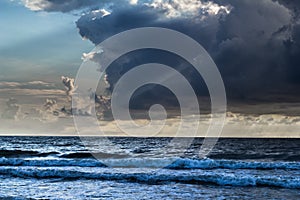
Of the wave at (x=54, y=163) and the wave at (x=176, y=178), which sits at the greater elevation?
the wave at (x=176, y=178)

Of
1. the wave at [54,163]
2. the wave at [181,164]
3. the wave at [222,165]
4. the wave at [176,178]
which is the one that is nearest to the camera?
the wave at [176,178]

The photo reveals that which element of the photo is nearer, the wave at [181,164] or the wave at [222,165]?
the wave at [222,165]

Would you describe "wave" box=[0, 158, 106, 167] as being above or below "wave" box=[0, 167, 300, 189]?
below

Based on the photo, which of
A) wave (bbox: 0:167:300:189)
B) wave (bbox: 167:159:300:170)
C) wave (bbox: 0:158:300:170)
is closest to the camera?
wave (bbox: 0:167:300:189)

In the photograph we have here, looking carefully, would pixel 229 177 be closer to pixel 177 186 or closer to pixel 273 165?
pixel 177 186

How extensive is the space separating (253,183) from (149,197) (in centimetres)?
753

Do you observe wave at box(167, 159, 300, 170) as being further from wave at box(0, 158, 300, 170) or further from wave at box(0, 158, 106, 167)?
wave at box(0, 158, 106, 167)

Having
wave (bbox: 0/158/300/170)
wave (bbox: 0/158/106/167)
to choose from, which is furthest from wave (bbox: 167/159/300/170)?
wave (bbox: 0/158/106/167)

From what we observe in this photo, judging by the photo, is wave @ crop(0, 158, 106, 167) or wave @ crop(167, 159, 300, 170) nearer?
wave @ crop(167, 159, 300, 170)

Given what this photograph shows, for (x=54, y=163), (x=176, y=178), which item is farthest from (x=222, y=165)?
(x=54, y=163)

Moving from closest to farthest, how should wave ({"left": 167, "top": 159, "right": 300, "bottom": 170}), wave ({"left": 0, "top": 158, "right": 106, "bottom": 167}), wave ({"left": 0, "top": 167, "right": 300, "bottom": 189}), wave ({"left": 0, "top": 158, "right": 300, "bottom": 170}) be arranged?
wave ({"left": 0, "top": 167, "right": 300, "bottom": 189}) → wave ({"left": 167, "top": 159, "right": 300, "bottom": 170}) → wave ({"left": 0, "top": 158, "right": 300, "bottom": 170}) → wave ({"left": 0, "top": 158, "right": 106, "bottom": 167})

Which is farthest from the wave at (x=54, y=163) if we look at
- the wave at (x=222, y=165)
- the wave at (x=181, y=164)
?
the wave at (x=222, y=165)

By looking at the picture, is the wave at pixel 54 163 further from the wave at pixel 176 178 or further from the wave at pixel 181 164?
the wave at pixel 176 178

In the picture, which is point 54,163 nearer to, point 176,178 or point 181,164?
point 181,164
